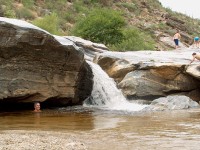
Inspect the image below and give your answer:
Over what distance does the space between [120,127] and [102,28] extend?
1831 centimetres

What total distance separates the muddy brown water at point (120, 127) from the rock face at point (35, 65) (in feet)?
3.37

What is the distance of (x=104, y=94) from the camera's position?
53.2ft

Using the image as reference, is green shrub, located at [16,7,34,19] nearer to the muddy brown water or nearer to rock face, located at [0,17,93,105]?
rock face, located at [0,17,93,105]

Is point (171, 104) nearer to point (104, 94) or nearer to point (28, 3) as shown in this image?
point (104, 94)

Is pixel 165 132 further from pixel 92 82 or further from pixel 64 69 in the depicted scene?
pixel 92 82

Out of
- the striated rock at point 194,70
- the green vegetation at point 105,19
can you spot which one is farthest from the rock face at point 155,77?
the green vegetation at point 105,19

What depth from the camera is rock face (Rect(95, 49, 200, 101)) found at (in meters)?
16.2

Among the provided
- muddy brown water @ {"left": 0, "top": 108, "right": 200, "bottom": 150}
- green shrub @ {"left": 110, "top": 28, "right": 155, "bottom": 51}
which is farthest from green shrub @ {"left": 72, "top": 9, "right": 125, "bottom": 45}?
muddy brown water @ {"left": 0, "top": 108, "right": 200, "bottom": 150}

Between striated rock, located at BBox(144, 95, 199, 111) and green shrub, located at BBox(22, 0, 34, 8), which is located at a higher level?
green shrub, located at BBox(22, 0, 34, 8)

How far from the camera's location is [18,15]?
1162 inches

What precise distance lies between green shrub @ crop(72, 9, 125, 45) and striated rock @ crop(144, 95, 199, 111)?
12.7 meters

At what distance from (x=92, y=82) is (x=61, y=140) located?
9029 millimetres

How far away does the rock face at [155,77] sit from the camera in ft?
53.3

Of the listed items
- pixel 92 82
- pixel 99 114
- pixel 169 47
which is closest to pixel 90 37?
pixel 169 47
